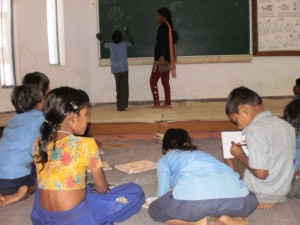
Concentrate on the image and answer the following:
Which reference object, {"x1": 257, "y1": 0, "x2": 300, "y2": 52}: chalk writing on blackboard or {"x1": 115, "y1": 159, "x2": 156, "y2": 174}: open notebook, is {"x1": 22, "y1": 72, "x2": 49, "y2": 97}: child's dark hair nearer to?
{"x1": 115, "y1": 159, "x2": 156, "y2": 174}: open notebook

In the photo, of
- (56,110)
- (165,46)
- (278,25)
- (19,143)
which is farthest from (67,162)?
(278,25)

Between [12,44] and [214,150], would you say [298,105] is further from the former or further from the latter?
[12,44]

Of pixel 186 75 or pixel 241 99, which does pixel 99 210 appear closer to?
pixel 241 99

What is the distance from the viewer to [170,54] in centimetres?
532

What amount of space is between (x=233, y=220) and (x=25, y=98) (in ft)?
4.45

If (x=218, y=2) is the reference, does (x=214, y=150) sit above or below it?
below

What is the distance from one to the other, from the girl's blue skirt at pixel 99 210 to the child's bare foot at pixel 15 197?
64cm

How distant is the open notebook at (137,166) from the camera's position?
3079 mm

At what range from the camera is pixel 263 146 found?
205 cm

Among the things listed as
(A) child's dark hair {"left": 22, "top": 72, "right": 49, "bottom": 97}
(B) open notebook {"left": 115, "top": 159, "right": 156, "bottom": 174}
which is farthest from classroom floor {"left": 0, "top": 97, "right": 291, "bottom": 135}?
(A) child's dark hair {"left": 22, "top": 72, "right": 49, "bottom": 97}

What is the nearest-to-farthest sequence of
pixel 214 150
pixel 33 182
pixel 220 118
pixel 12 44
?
pixel 33 182
pixel 214 150
pixel 220 118
pixel 12 44

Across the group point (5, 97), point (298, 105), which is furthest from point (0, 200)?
point (5, 97)

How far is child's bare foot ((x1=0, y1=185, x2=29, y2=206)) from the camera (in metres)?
2.45

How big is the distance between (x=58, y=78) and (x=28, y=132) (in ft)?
11.0
